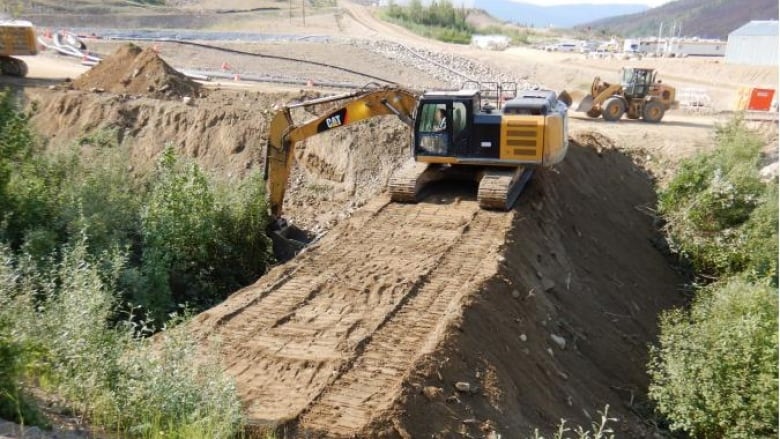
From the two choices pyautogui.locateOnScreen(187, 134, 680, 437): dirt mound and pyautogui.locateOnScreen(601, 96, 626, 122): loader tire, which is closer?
pyautogui.locateOnScreen(187, 134, 680, 437): dirt mound

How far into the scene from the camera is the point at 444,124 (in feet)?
43.4

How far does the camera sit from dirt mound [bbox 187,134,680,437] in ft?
24.9

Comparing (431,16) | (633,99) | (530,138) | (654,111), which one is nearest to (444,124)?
(530,138)

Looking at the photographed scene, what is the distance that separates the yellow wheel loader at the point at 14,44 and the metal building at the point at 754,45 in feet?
144

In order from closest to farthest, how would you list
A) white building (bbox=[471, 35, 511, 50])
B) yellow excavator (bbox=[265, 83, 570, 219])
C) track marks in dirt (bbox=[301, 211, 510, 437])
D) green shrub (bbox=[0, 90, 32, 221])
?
1. track marks in dirt (bbox=[301, 211, 510, 437])
2. yellow excavator (bbox=[265, 83, 570, 219])
3. green shrub (bbox=[0, 90, 32, 221])
4. white building (bbox=[471, 35, 511, 50])

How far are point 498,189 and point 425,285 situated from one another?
10.3ft

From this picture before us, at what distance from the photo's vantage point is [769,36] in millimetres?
50312

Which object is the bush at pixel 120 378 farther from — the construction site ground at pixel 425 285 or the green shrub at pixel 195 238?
the green shrub at pixel 195 238

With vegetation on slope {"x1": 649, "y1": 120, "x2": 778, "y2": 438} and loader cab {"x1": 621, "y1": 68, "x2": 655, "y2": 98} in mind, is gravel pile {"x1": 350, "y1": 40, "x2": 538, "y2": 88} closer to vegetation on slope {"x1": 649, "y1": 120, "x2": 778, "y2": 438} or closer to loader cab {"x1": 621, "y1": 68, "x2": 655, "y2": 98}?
loader cab {"x1": 621, "y1": 68, "x2": 655, "y2": 98}

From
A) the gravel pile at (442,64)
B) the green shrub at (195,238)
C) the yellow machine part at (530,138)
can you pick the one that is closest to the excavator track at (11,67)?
the green shrub at (195,238)

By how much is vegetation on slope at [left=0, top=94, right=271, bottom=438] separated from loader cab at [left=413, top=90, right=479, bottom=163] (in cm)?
338

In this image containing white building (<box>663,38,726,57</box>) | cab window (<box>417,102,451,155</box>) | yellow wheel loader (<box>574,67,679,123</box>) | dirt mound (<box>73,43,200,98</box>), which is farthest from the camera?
white building (<box>663,38,726,57</box>)

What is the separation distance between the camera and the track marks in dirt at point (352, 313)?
25.0 ft

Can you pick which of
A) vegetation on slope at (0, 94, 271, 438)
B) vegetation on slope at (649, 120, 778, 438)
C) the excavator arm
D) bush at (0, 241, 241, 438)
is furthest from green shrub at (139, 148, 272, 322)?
vegetation on slope at (649, 120, 778, 438)
